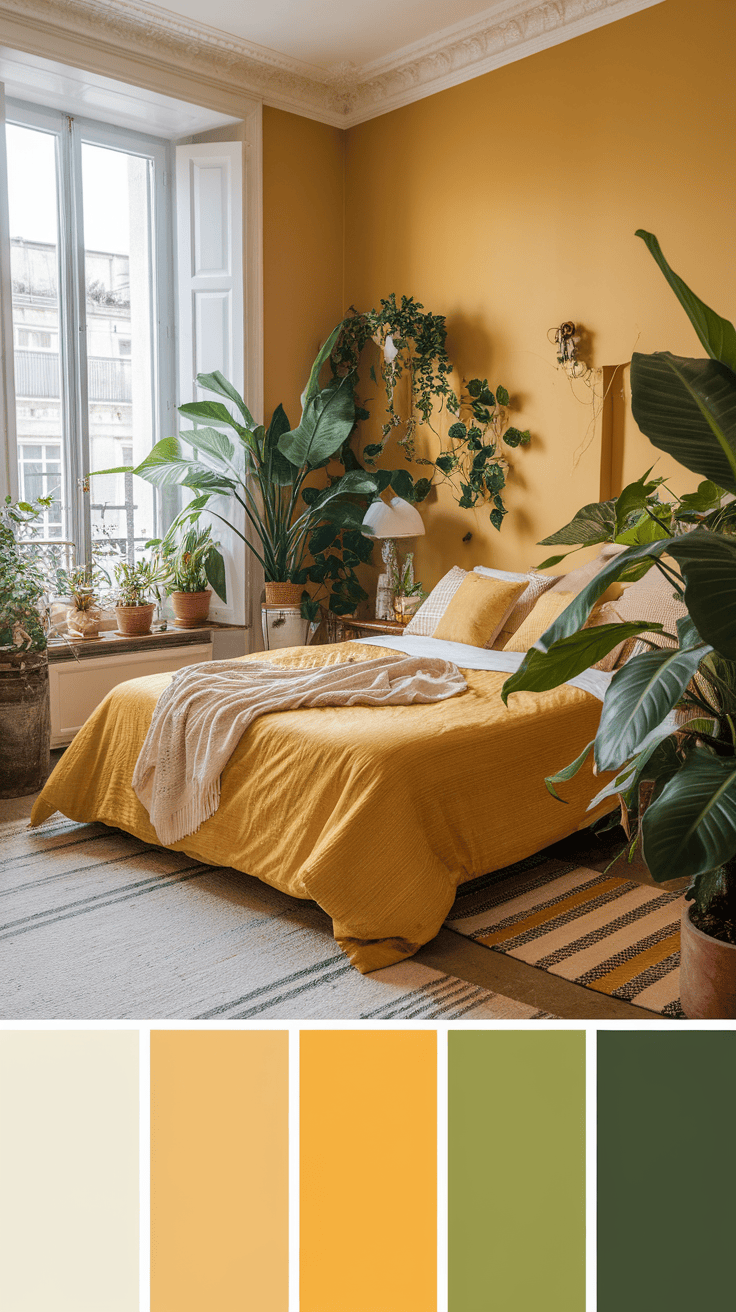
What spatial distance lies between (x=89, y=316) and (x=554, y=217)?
8.25 ft

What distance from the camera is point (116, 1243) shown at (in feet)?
2.53

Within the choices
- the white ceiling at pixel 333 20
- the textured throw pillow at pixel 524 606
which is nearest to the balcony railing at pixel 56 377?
the white ceiling at pixel 333 20

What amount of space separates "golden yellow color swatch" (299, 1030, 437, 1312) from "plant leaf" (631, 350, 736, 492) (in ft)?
3.27

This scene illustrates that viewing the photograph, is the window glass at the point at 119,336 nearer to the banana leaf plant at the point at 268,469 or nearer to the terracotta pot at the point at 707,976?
the banana leaf plant at the point at 268,469

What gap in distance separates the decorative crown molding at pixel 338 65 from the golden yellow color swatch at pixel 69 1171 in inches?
195

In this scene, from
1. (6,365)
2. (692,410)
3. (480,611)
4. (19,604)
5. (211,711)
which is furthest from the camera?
(6,365)

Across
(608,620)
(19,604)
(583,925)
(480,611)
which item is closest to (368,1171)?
(583,925)

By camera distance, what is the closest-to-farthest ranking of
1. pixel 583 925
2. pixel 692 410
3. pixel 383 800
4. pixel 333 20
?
1. pixel 692 410
2. pixel 383 800
3. pixel 583 925
4. pixel 333 20

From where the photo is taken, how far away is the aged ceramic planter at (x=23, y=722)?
13.9ft

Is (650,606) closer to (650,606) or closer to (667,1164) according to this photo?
(650,606)

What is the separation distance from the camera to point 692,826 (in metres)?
1.34

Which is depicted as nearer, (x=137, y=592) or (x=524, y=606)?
(x=524, y=606)

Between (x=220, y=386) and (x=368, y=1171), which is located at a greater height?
(x=220, y=386)

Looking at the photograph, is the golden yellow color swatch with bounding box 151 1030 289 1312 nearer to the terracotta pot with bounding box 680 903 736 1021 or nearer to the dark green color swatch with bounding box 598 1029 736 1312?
the dark green color swatch with bounding box 598 1029 736 1312
